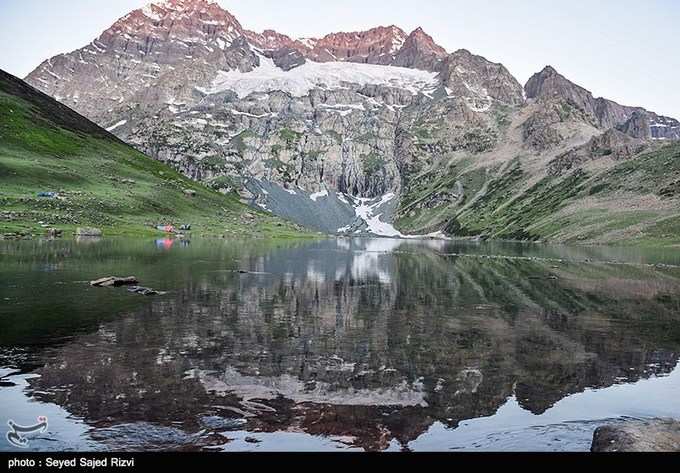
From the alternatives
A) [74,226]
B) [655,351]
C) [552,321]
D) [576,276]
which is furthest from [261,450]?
[74,226]

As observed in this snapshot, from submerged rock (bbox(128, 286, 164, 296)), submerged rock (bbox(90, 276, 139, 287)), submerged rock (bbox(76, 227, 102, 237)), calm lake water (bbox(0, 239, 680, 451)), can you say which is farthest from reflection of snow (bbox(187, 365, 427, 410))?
submerged rock (bbox(76, 227, 102, 237))

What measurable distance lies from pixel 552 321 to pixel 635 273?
65.4 meters

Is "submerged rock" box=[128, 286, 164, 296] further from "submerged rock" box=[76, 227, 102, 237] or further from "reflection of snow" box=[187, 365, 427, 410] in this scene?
"submerged rock" box=[76, 227, 102, 237]

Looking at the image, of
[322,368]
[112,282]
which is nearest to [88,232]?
[112,282]

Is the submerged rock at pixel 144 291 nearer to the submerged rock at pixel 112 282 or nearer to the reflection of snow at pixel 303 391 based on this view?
the submerged rock at pixel 112 282

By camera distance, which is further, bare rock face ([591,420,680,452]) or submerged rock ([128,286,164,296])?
submerged rock ([128,286,164,296])

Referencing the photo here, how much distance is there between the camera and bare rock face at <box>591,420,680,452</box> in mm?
18047

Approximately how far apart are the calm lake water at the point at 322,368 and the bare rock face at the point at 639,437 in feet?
4.62

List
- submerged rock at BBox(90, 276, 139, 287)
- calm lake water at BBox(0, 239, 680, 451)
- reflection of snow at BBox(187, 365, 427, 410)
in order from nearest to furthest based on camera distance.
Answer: calm lake water at BBox(0, 239, 680, 451), reflection of snow at BBox(187, 365, 427, 410), submerged rock at BBox(90, 276, 139, 287)

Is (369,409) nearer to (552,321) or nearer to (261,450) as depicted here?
(261,450)

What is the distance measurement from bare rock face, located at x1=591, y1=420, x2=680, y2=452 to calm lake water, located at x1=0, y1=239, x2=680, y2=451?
141 cm

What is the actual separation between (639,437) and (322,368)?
50.3 ft

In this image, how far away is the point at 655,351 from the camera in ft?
123

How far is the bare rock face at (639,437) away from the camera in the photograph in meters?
18.0
